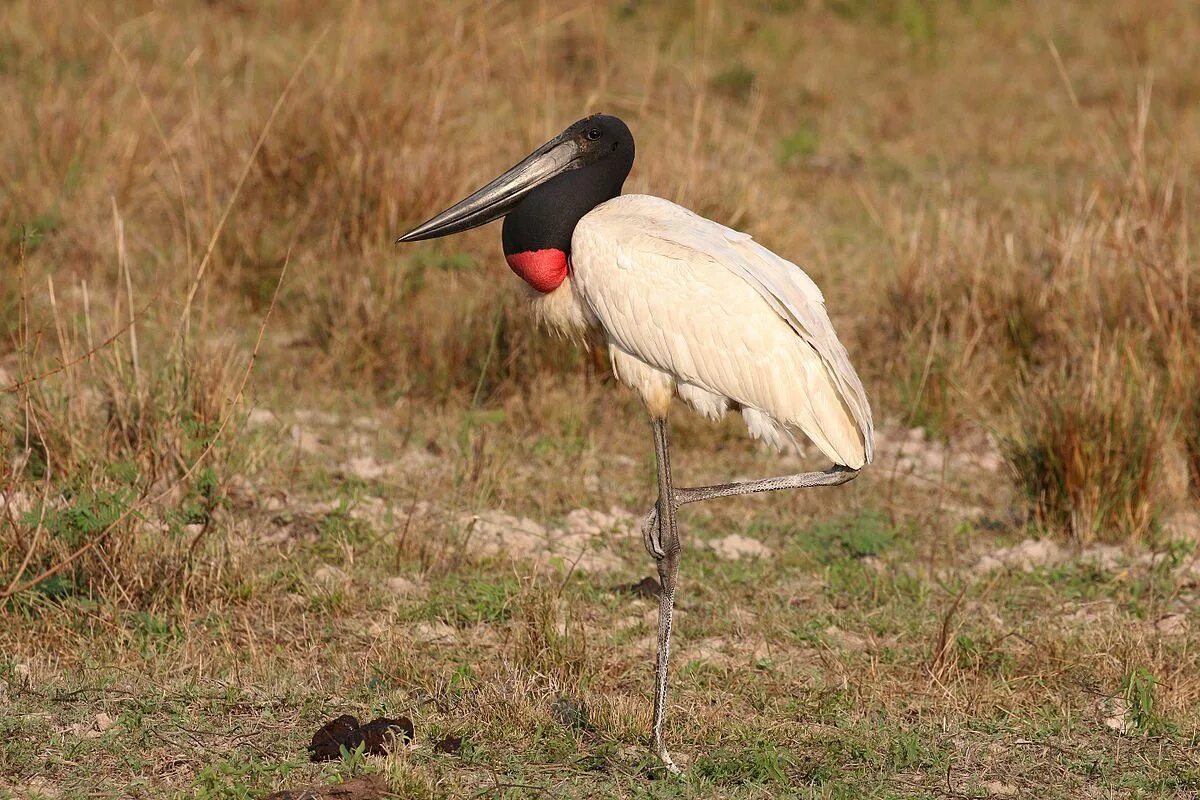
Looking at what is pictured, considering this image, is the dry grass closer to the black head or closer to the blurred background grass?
the blurred background grass

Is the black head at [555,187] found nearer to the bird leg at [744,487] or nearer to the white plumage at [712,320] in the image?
the white plumage at [712,320]

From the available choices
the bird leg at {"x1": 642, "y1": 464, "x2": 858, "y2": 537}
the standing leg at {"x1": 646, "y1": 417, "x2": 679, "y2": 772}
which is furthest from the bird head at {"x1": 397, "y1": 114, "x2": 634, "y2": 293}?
the bird leg at {"x1": 642, "y1": 464, "x2": 858, "y2": 537}

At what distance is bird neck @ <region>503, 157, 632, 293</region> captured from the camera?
3.92 metres

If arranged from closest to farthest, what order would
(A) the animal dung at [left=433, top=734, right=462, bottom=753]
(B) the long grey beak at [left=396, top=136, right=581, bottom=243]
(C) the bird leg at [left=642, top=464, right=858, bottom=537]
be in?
(A) the animal dung at [left=433, top=734, right=462, bottom=753], (C) the bird leg at [left=642, top=464, right=858, bottom=537], (B) the long grey beak at [left=396, top=136, right=581, bottom=243]

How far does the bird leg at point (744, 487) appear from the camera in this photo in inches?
151

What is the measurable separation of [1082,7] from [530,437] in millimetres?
8141

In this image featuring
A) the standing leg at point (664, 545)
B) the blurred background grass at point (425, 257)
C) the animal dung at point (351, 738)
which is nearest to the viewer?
the animal dung at point (351, 738)

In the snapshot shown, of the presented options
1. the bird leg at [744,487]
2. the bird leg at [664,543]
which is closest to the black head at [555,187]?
the bird leg at [664,543]

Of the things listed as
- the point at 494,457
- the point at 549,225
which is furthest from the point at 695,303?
the point at 494,457

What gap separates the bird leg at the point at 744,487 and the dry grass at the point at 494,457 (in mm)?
411

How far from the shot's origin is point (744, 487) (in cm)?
384

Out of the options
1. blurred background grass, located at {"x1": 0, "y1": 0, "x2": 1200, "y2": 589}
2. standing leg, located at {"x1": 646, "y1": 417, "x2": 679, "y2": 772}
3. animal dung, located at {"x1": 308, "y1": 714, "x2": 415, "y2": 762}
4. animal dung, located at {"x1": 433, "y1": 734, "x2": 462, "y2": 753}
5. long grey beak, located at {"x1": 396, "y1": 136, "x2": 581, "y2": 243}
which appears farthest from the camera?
blurred background grass, located at {"x1": 0, "y1": 0, "x2": 1200, "y2": 589}

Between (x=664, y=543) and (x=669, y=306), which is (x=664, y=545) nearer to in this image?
(x=664, y=543)

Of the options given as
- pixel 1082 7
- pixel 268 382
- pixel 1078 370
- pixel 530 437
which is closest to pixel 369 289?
pixel 268 382
